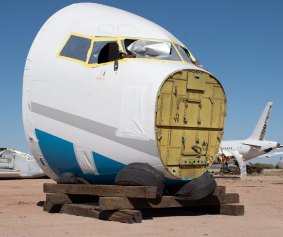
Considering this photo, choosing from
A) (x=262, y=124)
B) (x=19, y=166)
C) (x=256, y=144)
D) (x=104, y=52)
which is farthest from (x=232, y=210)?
(x=262, y=124)

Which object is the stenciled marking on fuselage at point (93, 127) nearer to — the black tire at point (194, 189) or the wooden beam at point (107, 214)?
the wooden beam at point (107, 214)

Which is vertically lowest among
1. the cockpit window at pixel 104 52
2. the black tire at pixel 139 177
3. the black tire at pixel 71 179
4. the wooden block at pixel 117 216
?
the wooden block at pixel 117 216

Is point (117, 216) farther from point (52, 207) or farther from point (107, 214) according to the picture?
point (52, 207)

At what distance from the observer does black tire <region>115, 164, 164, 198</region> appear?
8.98 meters

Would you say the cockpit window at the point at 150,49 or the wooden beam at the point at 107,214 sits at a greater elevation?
the cockpit window at the point at 150,49

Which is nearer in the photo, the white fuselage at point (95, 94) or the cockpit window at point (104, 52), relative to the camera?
the white fuselage at point (95, 94)

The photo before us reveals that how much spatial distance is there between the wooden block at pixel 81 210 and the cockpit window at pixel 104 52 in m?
2.76

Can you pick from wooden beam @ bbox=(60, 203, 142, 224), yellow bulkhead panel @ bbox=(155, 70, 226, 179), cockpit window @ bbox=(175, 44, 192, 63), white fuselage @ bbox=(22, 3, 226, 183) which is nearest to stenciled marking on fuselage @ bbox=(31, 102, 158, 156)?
white fuselage @ bbox=(22, 3, 226, 183)

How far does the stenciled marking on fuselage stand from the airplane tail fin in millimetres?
52070

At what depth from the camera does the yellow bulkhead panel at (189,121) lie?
902 centimetres

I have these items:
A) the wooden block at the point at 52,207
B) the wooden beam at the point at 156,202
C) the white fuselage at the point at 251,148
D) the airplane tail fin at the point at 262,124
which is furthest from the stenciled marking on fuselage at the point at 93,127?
the airplane tail fin at the point at 262,124

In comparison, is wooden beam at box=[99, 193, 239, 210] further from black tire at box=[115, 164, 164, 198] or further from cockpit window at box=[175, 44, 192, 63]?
cockpit window at box=[175, 44, 192, 63]

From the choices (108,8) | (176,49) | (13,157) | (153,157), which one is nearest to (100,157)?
(153,157)

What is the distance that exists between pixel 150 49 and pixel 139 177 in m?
2.49
